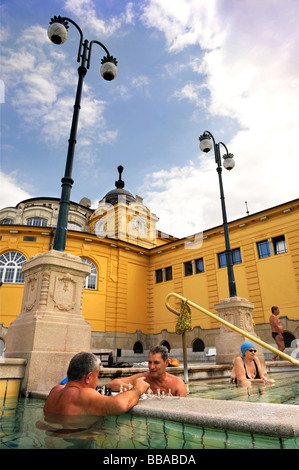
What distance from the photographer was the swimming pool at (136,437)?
1838 mm

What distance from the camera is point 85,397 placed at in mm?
2670

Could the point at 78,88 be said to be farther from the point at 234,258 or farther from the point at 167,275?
the point at 167,275

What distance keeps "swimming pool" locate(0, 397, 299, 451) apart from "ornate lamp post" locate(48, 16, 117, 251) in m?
4.04

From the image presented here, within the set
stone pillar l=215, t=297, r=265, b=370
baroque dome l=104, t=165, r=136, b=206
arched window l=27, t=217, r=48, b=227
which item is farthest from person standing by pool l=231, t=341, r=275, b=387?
baroque dome l=104, t=165, r=136, b=206

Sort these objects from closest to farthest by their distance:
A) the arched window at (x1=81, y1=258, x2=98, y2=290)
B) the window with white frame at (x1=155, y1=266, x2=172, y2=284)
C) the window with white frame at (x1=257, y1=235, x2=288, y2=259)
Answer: the window with white frame at (x1=257, y1=235, x2=288, y2=259) → the arched window at (x1=81, y1=258, x2=98, y2=290) → the window with white frame at (x1=155, y1=266, x2=172, y2=284)

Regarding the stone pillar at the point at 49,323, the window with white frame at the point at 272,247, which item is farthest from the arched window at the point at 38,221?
the stone pillar at the point at 49,323

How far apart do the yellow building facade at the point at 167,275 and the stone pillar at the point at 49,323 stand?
13682 millimetres

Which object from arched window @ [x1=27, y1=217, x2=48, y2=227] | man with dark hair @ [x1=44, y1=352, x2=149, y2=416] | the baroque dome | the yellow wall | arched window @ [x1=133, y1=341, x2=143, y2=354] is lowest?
man with dark hair @ [x1=44, y1=352, x2=149, y2=416]

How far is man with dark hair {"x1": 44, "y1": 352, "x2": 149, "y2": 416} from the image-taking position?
2637mm

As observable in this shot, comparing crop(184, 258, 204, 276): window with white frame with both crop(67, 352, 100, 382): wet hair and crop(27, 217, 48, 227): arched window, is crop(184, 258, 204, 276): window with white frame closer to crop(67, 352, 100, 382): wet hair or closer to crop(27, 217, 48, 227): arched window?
crop(27, 217, 48, 227): arched window

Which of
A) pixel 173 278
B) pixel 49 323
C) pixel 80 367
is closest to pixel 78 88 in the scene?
pixel 49 323

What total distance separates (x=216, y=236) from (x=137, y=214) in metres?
12.0

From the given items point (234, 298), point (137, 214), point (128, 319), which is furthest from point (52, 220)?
point (234, 298)

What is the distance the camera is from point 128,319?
72.2ft
